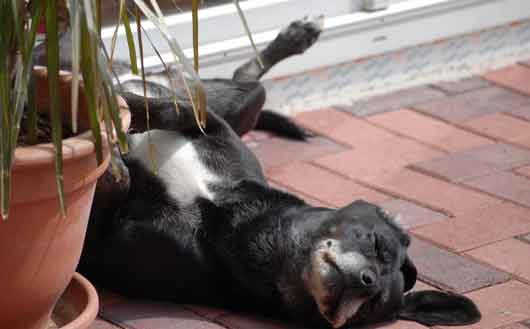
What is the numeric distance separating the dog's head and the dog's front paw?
3.83 feet

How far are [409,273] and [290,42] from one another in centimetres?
138

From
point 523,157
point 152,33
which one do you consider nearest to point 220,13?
point 152,33

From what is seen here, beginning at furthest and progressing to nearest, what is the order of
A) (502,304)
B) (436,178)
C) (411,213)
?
1. (436,178)
2. (411,213)
3. (502,304)

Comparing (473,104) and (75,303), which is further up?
(75,303)

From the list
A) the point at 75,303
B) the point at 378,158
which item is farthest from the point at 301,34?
the point at 75,303

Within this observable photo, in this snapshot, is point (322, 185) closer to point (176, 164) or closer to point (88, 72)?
point (176, 164)

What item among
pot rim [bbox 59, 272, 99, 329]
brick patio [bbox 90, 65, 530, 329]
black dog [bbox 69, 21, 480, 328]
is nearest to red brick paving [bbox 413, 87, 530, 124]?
brick patio [bbox 90, 65, 530, 329]

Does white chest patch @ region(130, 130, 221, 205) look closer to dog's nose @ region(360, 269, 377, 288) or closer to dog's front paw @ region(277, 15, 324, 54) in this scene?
dog's nose @ region(360, 269, 377, 288)

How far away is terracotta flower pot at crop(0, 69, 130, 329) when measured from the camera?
7.81 feet

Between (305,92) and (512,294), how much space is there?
1.65 m

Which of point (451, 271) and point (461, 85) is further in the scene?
point (461, 85)

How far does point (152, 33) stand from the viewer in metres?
4.40

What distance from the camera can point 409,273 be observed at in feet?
10.6

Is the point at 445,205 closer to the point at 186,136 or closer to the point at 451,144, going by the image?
the point at 451,144
